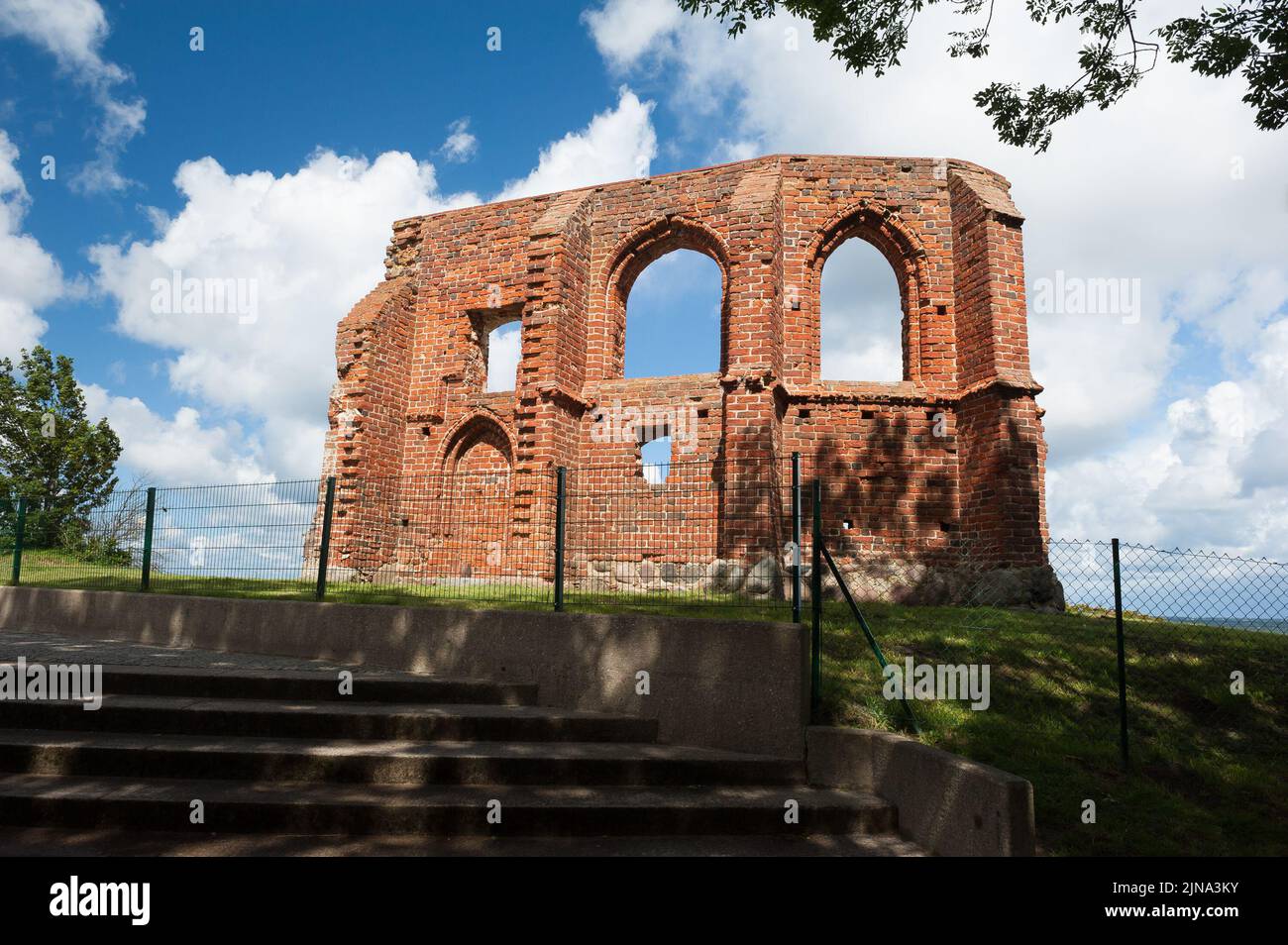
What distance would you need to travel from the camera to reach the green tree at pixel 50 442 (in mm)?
24578

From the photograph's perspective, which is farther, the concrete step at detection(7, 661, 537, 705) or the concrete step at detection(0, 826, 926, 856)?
the concrete step at detection(7, 661, 537, 705)

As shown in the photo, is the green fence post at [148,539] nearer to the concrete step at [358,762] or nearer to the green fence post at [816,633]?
the concrete step at [358,762]

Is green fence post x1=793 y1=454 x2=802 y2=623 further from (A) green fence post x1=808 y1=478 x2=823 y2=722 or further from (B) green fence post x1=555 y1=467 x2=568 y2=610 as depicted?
(B) green fence post x1=555 y1=467 x2=568 y2=610

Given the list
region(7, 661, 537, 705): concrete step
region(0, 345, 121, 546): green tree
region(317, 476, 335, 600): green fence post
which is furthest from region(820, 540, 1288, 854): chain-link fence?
region(0, 345, 121, 546): green tree

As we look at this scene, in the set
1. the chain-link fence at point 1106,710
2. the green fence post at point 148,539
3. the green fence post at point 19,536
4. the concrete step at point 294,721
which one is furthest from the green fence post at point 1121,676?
the green fence post at point 19,536

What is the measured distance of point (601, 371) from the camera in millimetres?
15164

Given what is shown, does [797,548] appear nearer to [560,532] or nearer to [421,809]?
[560,532]

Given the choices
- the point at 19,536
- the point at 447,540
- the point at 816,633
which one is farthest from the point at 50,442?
the point at 816,633

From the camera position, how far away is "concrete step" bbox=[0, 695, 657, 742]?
557cm

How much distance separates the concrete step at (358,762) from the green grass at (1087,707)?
146 centimetres

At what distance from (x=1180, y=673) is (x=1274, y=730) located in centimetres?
101

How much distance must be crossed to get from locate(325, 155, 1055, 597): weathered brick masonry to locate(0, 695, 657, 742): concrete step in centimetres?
604

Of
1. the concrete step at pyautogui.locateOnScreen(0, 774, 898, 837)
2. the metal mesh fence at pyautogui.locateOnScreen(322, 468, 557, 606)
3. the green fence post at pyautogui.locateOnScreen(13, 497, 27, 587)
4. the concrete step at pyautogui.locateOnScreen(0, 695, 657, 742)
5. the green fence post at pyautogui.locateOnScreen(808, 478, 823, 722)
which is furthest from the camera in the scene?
the green fence post at pyautogui.locateOnScreen(13, 497, 27, 587)
